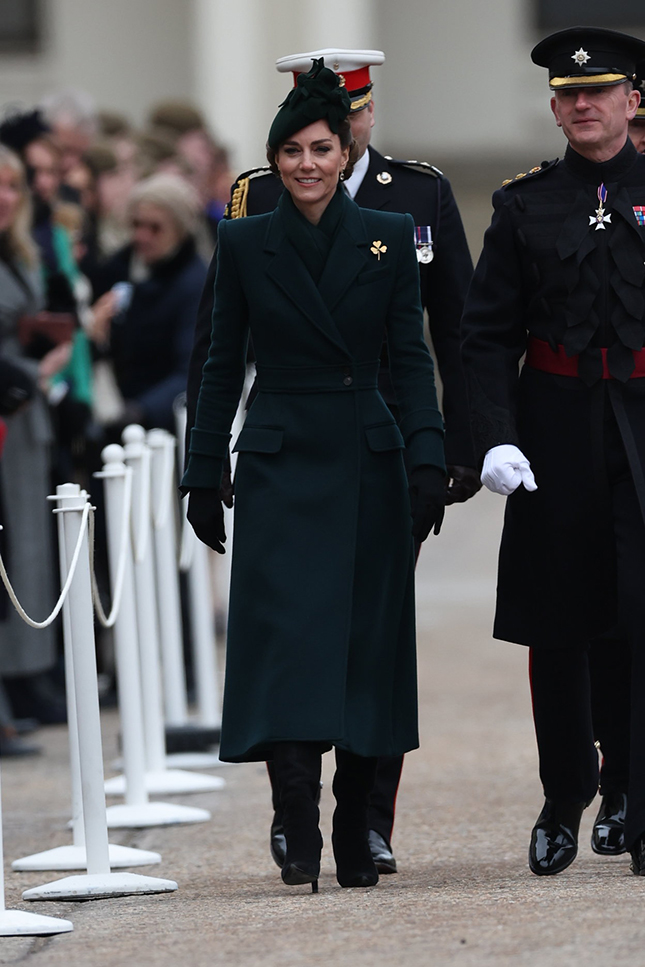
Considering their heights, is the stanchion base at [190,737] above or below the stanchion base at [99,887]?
below

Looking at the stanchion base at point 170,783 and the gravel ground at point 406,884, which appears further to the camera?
the stanchion base at point 170,783

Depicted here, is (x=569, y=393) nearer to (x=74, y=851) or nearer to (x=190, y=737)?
(x=74, y=851)

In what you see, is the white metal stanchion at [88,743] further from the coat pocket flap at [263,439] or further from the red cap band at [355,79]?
the red cap band at [355,79]

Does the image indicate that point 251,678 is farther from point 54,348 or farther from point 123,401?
point 123,401

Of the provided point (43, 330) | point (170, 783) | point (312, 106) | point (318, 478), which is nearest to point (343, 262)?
point (312, 106)

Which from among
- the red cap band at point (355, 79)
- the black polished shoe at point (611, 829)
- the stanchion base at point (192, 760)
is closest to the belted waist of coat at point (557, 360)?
the red cap band at point (355, 79)

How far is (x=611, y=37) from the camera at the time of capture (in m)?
5.26

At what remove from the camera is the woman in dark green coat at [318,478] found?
510 cm

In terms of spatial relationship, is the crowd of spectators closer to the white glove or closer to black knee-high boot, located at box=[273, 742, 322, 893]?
black knee-high boot, located at box=[273, 742, 322, 893]

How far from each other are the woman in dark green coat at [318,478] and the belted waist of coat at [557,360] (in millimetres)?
289

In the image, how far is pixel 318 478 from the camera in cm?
517

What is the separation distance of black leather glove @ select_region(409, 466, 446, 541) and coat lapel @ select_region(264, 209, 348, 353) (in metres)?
0.33

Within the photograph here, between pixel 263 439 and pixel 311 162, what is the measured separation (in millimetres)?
627

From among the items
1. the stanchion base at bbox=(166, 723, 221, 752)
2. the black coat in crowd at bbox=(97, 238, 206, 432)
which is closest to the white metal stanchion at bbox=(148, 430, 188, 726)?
the stanchion base at bbox=(166, 723, 221, 752)
